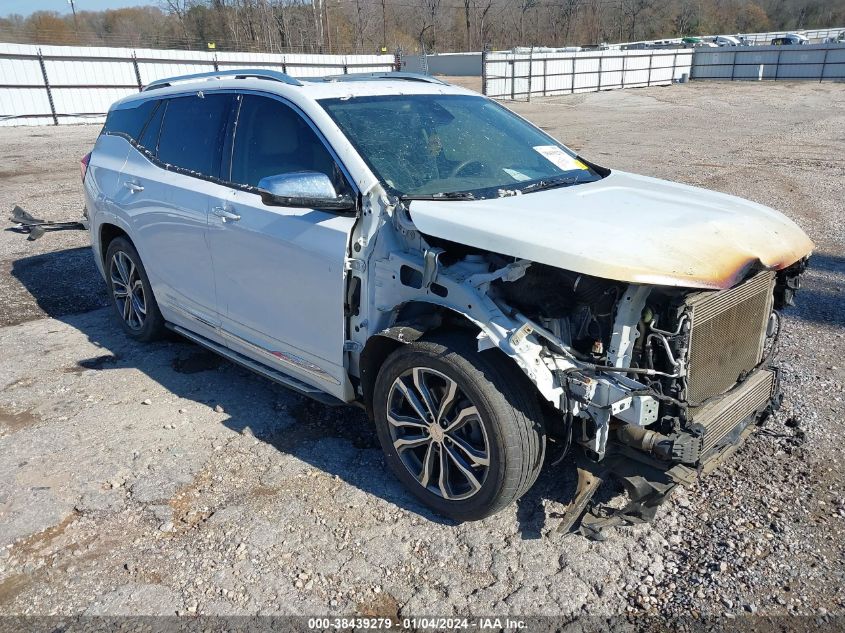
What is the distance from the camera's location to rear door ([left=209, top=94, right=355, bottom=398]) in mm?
3430

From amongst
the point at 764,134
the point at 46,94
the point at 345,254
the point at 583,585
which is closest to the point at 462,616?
the point at 583,585

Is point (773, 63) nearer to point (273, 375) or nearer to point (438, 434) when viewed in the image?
point (273, 375)

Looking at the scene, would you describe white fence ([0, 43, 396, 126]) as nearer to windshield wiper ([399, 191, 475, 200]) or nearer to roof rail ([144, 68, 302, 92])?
roof rail ([144, 68, 302, 92])

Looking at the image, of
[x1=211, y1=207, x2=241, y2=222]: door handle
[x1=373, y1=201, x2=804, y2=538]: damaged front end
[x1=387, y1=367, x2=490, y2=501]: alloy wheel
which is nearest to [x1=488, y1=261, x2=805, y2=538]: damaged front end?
[x1=373, y1=201, x2=804, y2=538]: damaged front end

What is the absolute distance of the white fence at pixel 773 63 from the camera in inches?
1469

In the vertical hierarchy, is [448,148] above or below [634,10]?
below

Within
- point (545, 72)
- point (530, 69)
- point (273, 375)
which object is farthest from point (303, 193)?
point (545, 72)

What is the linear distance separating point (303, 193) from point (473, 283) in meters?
0.99

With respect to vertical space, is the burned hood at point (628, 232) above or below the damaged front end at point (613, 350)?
above

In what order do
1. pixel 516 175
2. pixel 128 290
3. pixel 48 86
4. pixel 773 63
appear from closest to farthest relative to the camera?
pixel 516 175
pixel 128 290
pixel 48 86
pixel 773 63

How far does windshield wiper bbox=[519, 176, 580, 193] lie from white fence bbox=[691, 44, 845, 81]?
4205cm

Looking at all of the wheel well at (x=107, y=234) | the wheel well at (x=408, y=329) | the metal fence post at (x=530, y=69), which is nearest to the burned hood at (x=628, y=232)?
the wheel well at (x=408, y=329)

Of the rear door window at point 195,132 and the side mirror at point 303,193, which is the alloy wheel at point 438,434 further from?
the rear door window at point 195,132

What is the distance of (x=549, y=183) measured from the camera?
12.2 ft
